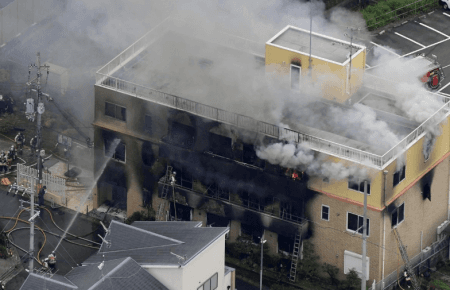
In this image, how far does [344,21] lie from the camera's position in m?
110

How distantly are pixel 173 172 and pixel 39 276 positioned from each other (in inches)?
683

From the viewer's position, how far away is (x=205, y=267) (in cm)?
7900

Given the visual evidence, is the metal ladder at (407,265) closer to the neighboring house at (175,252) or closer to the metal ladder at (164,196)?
the neighboring house at (175,252)

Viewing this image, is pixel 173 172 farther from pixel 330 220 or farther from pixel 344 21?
pixel 344 21

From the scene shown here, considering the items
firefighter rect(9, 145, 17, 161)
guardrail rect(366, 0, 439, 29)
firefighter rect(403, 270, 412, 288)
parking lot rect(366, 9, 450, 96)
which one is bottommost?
firefighter rect(403, 270, 412, 288)

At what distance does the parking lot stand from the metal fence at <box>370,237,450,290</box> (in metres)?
17.8

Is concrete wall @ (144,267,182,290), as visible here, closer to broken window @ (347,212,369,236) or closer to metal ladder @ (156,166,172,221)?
broken window @ (347,212,369,236)

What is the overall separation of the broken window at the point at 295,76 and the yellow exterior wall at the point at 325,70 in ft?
1.01

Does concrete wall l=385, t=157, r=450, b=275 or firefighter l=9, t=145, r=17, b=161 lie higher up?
concrete wall l=385, t=157, r=450, b=275

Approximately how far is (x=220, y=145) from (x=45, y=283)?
17.6 m

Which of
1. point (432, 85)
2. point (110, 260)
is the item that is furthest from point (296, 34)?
point (110, 260)

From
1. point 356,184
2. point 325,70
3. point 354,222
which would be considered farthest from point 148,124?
point 354,222

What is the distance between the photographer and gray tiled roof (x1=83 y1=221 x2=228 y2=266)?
77.7 meters

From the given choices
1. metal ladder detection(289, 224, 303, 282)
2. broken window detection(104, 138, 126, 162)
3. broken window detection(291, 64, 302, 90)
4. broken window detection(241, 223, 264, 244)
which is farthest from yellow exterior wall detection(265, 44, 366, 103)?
broken window detection(104, 138, 126, 162)
